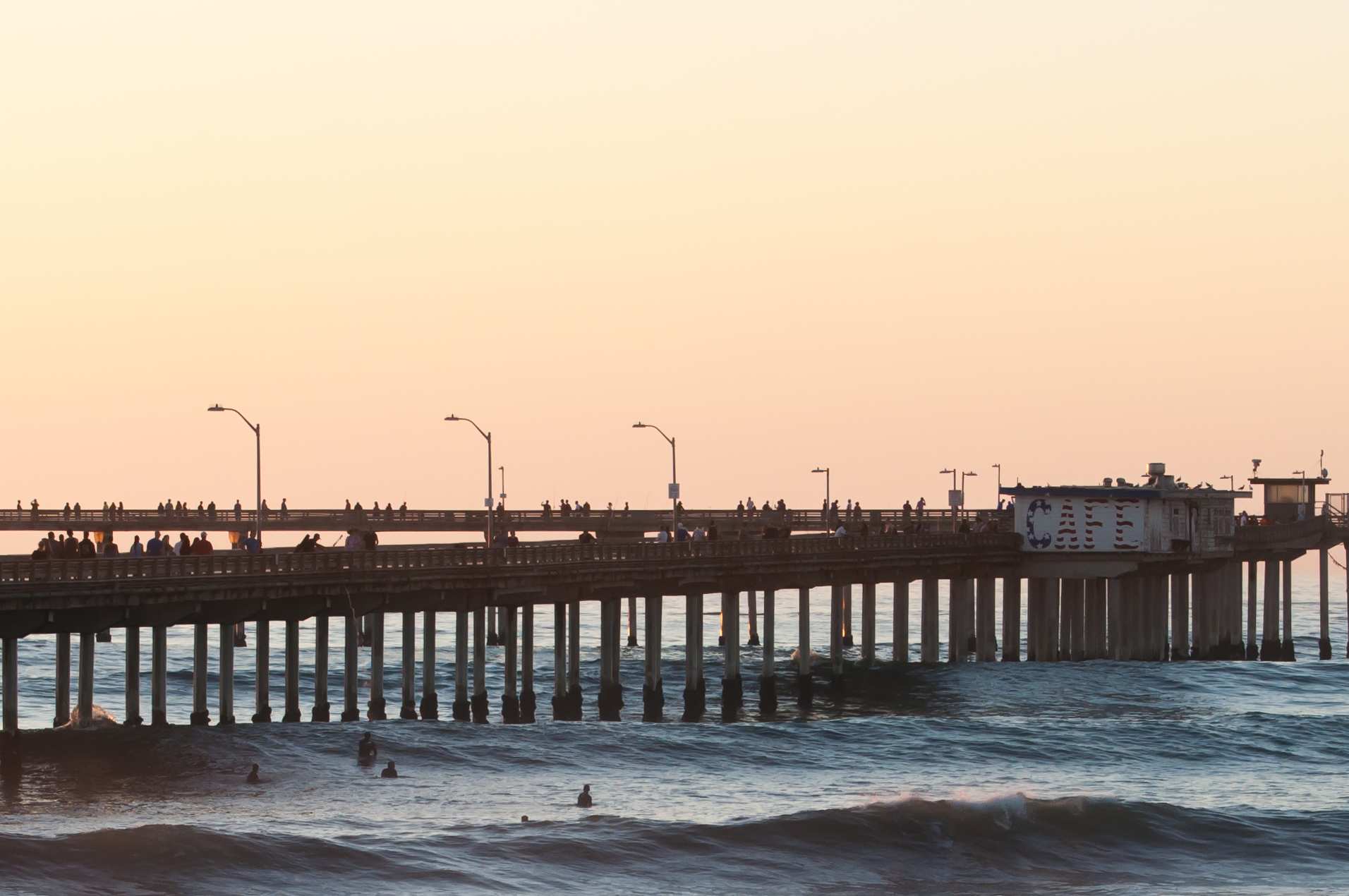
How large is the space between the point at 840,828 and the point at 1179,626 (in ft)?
181

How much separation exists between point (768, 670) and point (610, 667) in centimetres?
776

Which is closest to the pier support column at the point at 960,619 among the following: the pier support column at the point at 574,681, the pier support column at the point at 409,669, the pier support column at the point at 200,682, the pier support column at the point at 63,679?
the pier support column at the point at 574,681

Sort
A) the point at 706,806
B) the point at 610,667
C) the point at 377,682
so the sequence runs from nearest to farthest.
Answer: the point at 706,806
the point at 377,682
the point at 610,667

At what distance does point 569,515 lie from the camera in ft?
450

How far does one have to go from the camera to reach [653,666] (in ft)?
245

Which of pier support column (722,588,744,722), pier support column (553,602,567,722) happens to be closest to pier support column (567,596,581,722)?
pier support column (553,602,567,722)

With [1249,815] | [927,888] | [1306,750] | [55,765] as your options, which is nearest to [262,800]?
[55,765]

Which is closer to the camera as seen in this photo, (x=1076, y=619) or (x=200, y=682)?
(x=200, y=682)

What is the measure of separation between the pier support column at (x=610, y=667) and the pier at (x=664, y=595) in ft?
0.31

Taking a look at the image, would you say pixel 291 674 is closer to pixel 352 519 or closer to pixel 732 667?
pixel 732 667

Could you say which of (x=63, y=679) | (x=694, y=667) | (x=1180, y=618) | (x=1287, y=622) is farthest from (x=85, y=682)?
(x=1287, y=622)

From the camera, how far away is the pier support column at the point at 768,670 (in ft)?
253

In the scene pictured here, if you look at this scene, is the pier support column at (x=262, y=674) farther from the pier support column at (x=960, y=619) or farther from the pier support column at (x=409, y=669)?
the pier support column at (x=960, y=619)

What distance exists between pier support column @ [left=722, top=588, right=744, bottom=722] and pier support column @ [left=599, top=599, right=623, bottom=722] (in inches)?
169
